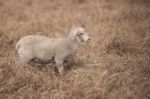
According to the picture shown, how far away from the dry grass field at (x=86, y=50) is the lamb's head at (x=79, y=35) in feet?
1.77

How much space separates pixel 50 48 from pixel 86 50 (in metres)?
1.34

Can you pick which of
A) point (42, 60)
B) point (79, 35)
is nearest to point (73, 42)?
point (79, 35)

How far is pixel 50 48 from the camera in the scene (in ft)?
14.9

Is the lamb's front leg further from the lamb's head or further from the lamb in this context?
the lamb's head

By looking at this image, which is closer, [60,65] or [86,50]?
[60,65]

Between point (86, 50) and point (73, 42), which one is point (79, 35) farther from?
point (86, 50)

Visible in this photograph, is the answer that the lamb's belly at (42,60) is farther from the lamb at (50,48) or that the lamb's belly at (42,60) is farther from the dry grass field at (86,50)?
the dry grass field at (86,50)

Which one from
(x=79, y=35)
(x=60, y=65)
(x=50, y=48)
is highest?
(x=79, y=35)

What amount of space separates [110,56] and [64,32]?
70.2 inches

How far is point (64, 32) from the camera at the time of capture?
22.7ft

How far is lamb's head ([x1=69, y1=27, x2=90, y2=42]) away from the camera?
4.57m

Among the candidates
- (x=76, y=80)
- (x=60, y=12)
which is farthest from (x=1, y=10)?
(x=76, y=80)

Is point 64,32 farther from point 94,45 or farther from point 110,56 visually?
point 110,56

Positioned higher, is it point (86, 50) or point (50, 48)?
point (50, 48)
